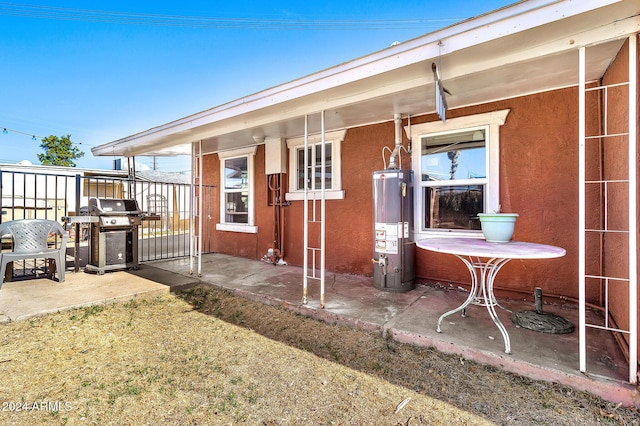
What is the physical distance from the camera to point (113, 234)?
4.98 metres

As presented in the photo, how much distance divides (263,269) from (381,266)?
2.32 meters

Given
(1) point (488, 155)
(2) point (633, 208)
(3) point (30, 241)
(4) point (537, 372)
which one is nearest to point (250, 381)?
(4) point (537, 372)

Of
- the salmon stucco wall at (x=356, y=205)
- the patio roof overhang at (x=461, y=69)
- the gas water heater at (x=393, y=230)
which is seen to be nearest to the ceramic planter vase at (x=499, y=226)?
the gas water heater at (x=393, y=230)

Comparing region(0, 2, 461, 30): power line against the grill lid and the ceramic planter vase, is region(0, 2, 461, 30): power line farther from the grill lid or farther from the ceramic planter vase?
the ceramic planter vase

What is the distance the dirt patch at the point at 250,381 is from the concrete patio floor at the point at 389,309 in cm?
10

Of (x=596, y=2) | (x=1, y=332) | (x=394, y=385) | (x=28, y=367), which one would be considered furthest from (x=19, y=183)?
(x=596, y=2)

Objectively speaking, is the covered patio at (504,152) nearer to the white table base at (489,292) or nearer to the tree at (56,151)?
the white table base at (489,292)

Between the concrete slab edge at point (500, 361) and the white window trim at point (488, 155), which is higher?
the white window trim at point (488, 155)

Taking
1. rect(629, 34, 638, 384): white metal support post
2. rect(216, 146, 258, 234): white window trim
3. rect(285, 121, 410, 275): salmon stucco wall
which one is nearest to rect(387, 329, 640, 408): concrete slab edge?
rect(629, 34, 638, 384): white metal support post

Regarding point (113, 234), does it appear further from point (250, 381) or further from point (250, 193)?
point (250, 381)

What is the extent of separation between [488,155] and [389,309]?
230cm

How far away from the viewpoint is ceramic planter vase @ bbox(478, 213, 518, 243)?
2.69 meters

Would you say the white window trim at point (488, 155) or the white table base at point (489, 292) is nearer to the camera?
the white table base at point (489, 292)

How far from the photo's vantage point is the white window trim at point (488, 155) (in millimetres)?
3551
